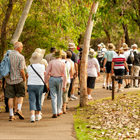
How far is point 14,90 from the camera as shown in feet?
31.1

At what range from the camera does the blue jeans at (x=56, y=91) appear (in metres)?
9.71

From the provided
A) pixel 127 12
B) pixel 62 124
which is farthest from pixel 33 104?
pixel 127 12

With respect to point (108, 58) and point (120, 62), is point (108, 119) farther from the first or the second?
point (108, 58)

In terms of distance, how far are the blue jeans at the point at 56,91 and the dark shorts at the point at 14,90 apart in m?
0.84

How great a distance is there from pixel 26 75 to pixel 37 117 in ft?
4.45

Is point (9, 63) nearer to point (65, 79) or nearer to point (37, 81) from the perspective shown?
point (37, 81)

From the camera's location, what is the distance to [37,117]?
30.6 feet

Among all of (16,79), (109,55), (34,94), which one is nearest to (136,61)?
(109,55)

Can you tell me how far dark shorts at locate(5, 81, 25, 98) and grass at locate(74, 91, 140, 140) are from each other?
5.60 ft

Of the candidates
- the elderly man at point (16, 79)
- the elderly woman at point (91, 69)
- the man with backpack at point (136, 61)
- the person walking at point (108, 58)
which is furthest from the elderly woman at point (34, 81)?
the man with backpack at point (136, 61)

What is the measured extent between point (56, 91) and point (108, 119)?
1752 mm

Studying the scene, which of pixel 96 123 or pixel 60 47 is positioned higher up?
pixel 60 47

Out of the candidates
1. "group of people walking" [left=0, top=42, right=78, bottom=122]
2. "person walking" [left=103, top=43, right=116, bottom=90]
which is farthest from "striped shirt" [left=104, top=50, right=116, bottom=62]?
"group of people walking" [left=0, top=42, right=78, bottom=122]

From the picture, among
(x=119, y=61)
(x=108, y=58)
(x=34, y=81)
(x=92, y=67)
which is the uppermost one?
(x=108, y=58)
